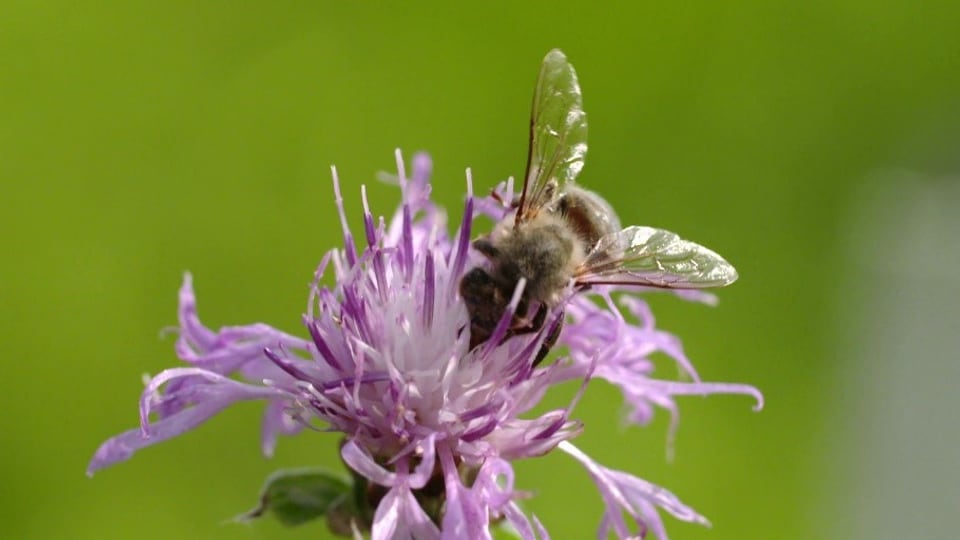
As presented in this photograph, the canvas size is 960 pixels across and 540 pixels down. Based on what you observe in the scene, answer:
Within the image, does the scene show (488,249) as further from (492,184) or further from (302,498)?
(492,184)

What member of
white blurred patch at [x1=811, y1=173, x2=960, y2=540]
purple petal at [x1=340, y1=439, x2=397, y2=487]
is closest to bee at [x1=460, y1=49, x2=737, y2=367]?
purple petal at [x1=340, y1=439, x2=397, y2=487]

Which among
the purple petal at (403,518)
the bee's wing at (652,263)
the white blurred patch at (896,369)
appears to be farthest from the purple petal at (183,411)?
the white blurred patch at (896,369)

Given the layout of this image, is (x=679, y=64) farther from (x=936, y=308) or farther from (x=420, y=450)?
(x=420, y=450)

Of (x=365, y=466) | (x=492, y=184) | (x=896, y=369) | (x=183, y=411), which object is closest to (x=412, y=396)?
(x=365, y=466)

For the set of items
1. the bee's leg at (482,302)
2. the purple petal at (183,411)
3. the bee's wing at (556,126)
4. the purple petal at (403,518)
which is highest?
the bee's wing at (556,126)

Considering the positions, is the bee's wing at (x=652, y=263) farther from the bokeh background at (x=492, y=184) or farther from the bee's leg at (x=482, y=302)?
the bokeh background at (x=492, y=184)
